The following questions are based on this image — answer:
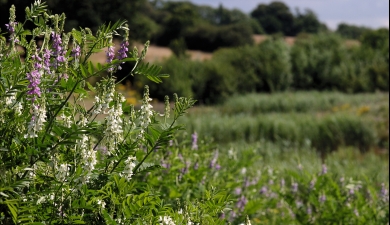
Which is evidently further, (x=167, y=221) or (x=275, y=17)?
(x=275, y=17)

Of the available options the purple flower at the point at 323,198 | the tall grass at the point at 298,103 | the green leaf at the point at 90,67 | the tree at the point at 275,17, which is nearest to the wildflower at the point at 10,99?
the green leaf at the point at 90,67

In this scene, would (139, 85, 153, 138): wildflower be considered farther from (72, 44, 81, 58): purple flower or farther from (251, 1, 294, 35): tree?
(251, 1, 294, 35): tree

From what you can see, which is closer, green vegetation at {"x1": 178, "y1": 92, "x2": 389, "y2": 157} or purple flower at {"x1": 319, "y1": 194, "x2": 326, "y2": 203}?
purple flower at {"x1": 319, "y1": 194, "x2": 326, "y2": 203}

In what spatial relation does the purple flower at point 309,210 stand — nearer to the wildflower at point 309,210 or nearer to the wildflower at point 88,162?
the wildflower at point 309,210

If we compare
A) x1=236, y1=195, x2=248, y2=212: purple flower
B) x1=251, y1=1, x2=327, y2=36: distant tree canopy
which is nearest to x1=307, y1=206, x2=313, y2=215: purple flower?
x1=236, y1=195, x2=248, y2=212: purple flower

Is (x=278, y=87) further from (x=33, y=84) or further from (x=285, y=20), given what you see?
(x=285, y=20)

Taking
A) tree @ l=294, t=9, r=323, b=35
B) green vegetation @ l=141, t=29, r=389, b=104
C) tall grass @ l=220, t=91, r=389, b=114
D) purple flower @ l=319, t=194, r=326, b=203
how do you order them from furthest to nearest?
1. tree @ l=294, t=9, r=323, b=35
2. green vegetation @ l=141, t=29, r=389, b=104
3. tall grass @ l=220, t=91, r=389, b=114
4. purple flower @ l=319, t=194, r=326, b=203

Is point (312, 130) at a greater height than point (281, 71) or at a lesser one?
greater

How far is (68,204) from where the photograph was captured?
178 cm

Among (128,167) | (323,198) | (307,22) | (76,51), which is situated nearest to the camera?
(128,167)

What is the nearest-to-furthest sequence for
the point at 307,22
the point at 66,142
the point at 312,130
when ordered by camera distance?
1. the point at 66,142
2. the point at 312,130
3. the point at 307,22

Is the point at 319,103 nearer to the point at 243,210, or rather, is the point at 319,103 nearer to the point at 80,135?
the point at 243,210

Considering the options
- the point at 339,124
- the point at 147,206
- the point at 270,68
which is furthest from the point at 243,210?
the point at 270,68

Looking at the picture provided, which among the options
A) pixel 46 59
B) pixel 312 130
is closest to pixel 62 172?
pixel 46 59
